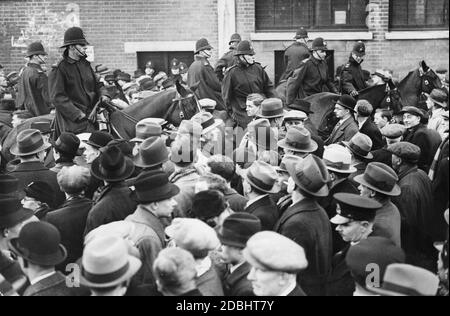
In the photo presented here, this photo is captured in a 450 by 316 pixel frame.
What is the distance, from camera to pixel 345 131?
27.1 feet

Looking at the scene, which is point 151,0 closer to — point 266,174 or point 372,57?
point 372,57

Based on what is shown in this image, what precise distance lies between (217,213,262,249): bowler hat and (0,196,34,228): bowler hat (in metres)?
1.53

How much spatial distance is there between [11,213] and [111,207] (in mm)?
809

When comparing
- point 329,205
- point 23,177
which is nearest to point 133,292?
point 329,205

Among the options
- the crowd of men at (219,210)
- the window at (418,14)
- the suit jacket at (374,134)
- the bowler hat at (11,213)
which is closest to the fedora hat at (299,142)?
the crowd of men at (219,210)

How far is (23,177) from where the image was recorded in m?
6.28

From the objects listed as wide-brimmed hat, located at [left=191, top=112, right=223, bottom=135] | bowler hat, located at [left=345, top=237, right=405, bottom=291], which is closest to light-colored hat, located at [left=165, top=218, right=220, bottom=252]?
bowler hat, located at [left=345, top=237, right=405, bottom=291]

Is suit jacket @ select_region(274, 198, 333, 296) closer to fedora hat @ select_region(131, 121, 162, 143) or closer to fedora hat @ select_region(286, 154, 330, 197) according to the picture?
fedora hat @ select_region(286, 154, 330, 197)

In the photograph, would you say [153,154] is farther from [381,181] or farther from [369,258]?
[369,258]

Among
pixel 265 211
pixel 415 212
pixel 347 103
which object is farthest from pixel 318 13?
pixel 265 211

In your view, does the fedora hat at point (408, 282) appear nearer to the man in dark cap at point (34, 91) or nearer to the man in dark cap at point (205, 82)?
the man in dark cap at point (205, 82)

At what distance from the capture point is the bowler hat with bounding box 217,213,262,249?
13.9 ft
